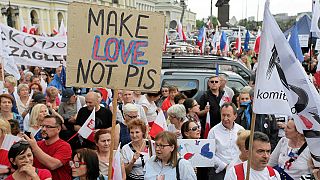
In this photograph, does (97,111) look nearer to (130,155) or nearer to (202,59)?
(130,155)

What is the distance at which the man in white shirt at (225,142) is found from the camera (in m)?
5.16

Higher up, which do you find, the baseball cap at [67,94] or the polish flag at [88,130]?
the baseball cap at [67,94]

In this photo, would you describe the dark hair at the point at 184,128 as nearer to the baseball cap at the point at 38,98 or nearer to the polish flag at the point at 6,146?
the polish flag at the point at 6,146

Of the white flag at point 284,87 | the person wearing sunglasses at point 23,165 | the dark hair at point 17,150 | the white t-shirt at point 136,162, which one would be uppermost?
the white flag at point 284,87

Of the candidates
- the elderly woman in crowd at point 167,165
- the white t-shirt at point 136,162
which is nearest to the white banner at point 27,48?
the white t-shirt at point 136,162

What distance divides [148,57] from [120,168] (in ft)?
3.41

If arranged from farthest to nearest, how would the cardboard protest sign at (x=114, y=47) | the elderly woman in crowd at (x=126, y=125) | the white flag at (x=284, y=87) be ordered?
1. the elderly woman in crowd at (x=126, y=125)
2. the cardboard protest sign at (x=114, y=47)
3. the white flag at (x=284, y=87)

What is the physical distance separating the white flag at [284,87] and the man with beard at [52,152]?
1.91 metres

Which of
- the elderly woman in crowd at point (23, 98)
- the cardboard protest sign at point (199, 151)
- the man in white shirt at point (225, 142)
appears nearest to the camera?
the cardboard protest sign at point (199, 151)

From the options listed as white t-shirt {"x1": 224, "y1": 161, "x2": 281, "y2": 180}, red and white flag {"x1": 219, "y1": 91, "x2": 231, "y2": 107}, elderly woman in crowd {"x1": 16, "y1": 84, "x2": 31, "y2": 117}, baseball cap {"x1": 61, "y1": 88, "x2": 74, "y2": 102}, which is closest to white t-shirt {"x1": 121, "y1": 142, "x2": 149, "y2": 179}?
white t-shirt {"x1": 224, "y1": 161, "x2": 281, "y2": 180}

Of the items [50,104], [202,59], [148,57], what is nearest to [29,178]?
[148,57]

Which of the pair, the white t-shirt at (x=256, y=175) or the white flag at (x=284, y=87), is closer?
the white flag at (x=284, y=87)

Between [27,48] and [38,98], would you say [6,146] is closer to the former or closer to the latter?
[38,98]

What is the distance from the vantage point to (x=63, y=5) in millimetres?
69188
